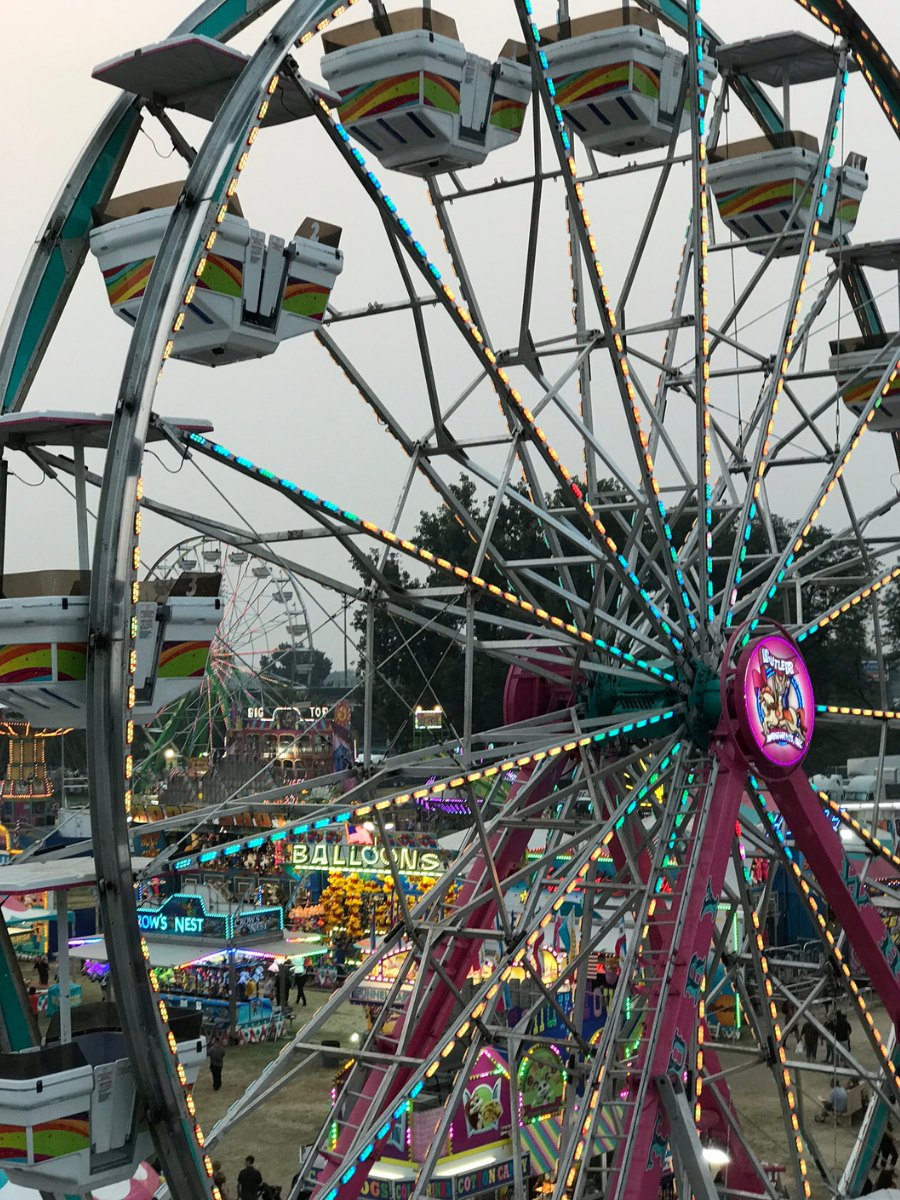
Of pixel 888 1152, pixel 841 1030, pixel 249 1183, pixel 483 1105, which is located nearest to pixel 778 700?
pixel 483 1105

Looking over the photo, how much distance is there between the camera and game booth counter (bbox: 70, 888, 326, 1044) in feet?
85.3

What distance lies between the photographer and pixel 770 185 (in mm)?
14805

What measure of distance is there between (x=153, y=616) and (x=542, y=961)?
1642 centimetres

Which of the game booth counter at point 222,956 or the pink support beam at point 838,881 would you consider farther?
the game booth counter at point 222,956

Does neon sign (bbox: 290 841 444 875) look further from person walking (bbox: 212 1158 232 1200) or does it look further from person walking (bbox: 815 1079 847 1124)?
person walking (bbox: 212 1158 232 1200)

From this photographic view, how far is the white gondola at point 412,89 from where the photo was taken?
10758 millimetres

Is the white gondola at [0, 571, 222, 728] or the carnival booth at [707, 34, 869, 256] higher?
the carnival booth at [707, 34, 869, 256]

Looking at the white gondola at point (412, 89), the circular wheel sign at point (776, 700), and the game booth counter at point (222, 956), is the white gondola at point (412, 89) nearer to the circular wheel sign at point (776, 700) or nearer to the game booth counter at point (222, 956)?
the circular wheel sign at point (776, 700)

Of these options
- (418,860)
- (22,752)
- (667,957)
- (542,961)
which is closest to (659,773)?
(667,957)

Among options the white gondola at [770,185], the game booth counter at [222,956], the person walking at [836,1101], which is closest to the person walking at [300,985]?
the game booth counter at [222,956]

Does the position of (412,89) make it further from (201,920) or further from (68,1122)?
(201,920)

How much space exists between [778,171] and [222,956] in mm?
16687

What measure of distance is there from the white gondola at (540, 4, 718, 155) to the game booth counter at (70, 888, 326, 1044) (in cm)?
1616

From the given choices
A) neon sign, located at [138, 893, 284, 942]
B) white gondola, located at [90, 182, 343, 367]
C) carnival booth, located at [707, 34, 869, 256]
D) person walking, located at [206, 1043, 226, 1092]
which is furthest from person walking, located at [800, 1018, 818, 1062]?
white gondola, located at [90, 182, 343, 367]
